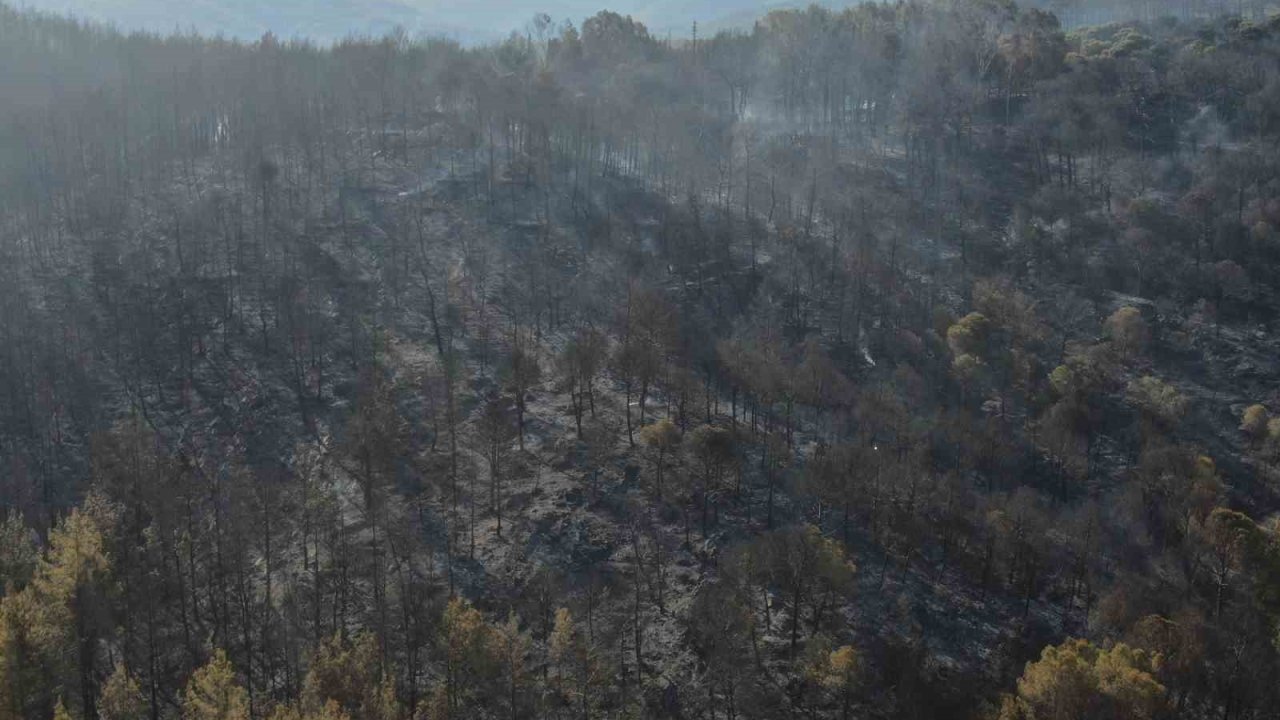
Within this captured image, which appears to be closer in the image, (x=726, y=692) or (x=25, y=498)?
(x=726, y=692)

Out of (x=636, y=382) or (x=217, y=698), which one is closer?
(x=217, y=698)

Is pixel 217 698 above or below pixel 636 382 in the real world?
below

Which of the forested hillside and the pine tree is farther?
the forested hillside

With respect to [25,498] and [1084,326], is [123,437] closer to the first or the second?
[25,498]

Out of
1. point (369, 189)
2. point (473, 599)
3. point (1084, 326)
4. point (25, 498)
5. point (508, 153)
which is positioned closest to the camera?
point (473, 599)

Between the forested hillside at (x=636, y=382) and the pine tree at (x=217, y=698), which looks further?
the forested hillside at (x=636, y=382)

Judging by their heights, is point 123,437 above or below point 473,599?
above

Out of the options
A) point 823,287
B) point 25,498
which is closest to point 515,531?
point 25,498

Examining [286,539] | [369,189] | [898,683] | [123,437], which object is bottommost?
[898,683]
